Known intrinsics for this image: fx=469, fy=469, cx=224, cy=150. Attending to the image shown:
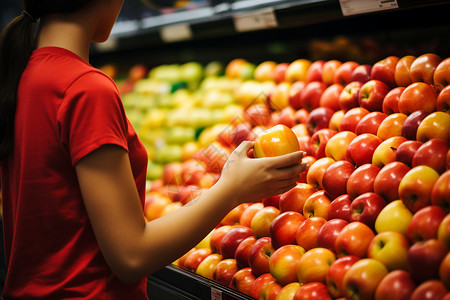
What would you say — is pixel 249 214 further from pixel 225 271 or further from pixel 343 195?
pixel 343 195

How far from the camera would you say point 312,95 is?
2.11 meters

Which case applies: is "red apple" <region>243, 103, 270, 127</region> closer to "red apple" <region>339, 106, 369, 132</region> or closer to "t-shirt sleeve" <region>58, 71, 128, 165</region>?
"red apple" <region>339, 106, 369, 132</region>

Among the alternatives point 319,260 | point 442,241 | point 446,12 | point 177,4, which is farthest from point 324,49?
point 442,241

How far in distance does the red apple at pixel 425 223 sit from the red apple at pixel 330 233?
0.82ft

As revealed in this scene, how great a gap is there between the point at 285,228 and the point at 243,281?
22cm

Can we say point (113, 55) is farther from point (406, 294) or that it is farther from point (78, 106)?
point (406, 294)

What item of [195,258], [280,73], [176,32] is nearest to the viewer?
[195,258]

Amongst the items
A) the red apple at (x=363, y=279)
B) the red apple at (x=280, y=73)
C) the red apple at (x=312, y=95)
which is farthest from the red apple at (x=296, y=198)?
the red apple at (x=280, y=73)

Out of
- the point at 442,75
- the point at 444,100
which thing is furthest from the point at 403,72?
the point at 444,100

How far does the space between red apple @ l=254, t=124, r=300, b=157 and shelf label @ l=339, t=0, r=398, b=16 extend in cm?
55

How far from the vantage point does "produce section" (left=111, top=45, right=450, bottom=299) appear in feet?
3.64

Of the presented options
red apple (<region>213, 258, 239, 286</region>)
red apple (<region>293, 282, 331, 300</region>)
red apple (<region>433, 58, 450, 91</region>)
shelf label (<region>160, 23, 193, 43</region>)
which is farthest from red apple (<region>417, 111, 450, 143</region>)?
shelf label (<region>160, 23, 193, 43</region>)

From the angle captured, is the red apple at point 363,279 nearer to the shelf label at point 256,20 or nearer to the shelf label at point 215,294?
the shelf label at point 215,294

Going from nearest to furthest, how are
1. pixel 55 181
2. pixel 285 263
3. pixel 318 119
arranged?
pixel 55 181, pixel 285 263, pixel 318 119
